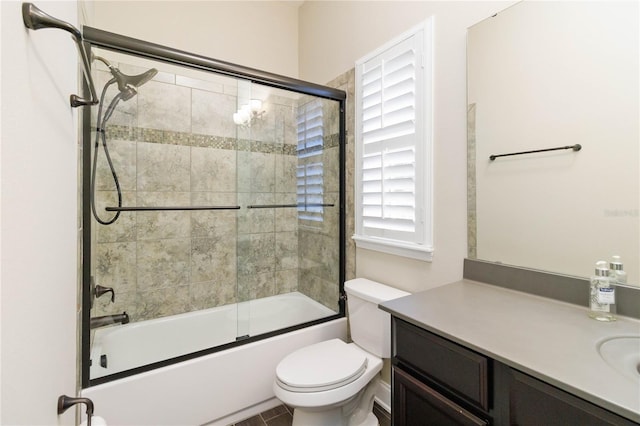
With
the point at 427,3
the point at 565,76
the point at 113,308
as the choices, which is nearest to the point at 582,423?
the point at 565,76

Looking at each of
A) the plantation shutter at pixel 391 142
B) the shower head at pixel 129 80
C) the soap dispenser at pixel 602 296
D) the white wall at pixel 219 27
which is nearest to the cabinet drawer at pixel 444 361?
the soap dispenser at pixel 602 296

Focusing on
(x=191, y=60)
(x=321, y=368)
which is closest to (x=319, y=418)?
(x=321, y=368)

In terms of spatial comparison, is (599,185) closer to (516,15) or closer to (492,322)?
(492,322)

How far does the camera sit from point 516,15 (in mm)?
1262

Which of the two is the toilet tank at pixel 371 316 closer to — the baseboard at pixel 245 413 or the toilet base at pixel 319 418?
the toilet base at pixel 319 418

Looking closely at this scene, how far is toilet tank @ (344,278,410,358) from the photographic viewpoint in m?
1.62

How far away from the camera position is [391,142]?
180 centimetres

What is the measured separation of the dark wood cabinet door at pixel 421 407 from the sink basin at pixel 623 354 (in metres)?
0.34

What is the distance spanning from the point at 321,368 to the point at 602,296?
118 centimetres

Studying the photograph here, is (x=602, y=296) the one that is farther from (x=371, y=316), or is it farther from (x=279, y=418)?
(x=279, y=418)

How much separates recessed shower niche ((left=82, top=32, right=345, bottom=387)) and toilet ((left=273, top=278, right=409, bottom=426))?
44 centimetres

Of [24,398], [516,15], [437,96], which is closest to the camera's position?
[24,398]

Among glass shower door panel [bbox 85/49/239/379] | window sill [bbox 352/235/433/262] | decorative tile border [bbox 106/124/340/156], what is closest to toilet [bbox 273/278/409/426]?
window sill [bbox 352/235/433/262]

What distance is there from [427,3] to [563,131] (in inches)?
39.6
